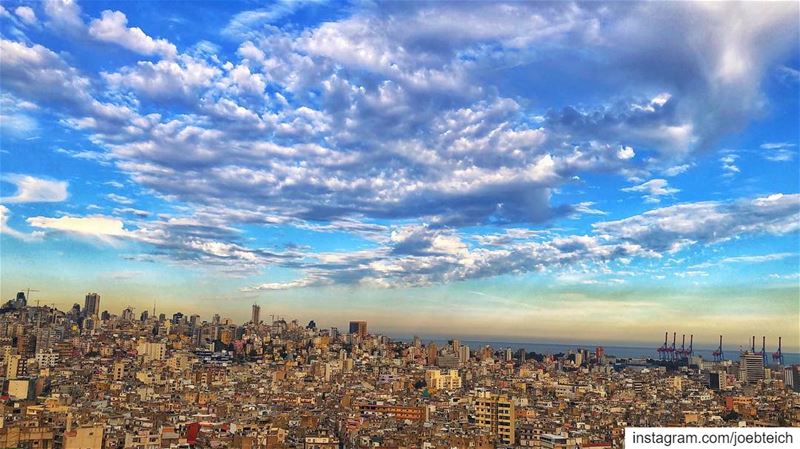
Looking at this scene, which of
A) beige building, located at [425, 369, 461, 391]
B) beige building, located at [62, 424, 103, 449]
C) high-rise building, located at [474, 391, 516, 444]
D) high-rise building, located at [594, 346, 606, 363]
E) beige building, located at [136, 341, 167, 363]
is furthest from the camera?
high-rise building, located at [594, 346, 606, 363]

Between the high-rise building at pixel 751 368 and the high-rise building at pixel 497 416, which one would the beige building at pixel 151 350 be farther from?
the high-rise building at pixel 751 368

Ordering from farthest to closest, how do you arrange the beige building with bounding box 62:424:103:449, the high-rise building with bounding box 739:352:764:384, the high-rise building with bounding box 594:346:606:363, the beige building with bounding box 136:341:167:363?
the high-rise building with bounding box 594:346:606:363 → the high-rise building with bounding box 739:352:764:384 → the beige building with bounding box 136:341:167:363 → the beige building with bounding box 62:424:103:449

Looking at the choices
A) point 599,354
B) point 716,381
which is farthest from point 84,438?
point 599,354

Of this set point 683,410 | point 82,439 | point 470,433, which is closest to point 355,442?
point 470,433

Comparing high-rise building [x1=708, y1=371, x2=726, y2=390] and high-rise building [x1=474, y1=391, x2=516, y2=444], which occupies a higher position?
high-rise building [x1=474, y1=391, x2=516, y2=444]

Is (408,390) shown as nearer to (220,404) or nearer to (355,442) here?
(220,404)

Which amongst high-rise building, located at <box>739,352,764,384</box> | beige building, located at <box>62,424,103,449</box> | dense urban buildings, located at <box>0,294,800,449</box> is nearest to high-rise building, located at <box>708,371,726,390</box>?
dense urban buildings, located at <box>0,294,800,449</box>

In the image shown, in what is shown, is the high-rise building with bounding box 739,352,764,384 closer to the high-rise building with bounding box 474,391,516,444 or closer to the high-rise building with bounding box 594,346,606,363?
the high-rise building with bounding box 594,346,606,363
